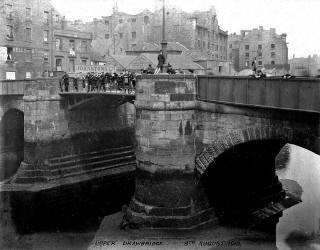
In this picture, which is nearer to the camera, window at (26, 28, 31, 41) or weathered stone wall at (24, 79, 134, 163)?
weathered stone wall at (24, 79, 134, 163)

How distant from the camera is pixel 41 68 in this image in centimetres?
5478

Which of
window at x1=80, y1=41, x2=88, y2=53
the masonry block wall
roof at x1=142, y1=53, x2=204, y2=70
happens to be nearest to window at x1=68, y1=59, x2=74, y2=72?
window at x1=80, y1=41, x2=88, y2=53


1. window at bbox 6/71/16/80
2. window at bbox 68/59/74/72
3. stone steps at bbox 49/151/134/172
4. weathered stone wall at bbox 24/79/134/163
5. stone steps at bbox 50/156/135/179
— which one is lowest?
stone steps at bbox 50/156/135/179

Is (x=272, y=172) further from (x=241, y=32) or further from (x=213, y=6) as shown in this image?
(x=241, y=32)

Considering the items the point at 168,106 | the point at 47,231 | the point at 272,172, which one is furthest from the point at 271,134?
the point at 47,231

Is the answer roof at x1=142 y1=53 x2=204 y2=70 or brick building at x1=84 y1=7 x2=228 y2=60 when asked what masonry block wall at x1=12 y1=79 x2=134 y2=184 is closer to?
roof at x1=142 y1=53 x2=204 y2=70

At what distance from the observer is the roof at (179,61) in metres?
56.4

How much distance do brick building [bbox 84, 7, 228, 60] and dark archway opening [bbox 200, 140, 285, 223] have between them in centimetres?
4262

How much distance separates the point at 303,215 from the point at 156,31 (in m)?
52.3

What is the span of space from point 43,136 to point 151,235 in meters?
14.8

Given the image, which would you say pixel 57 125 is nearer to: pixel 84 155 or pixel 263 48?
pixel 84 155

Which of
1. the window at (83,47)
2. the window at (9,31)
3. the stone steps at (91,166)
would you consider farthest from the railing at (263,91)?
the window at (83,47)

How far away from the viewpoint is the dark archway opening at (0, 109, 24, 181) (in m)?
37.5

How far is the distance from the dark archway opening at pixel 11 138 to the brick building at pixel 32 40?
11360mm
